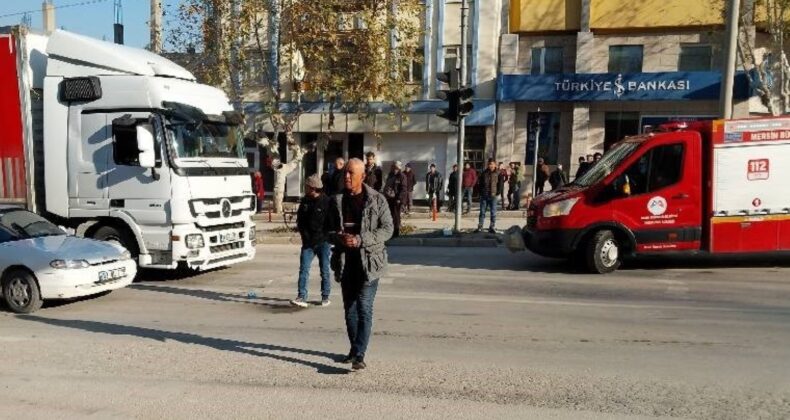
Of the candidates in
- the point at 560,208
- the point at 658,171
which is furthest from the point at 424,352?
the point at 658,171

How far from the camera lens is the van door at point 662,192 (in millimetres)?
10195

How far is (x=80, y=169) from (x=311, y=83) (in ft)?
34.7

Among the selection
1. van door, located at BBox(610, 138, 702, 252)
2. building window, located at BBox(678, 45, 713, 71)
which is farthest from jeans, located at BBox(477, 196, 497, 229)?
building window, located at BBox(678, 45, 713, 71)

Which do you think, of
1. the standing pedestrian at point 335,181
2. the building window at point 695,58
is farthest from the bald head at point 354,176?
the building window at point 695,58

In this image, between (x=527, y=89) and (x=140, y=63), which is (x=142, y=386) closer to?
(x=140, y=63)

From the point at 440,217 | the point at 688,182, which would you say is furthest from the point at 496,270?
the point at 440,217

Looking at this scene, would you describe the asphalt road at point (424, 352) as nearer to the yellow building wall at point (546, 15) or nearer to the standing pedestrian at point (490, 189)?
the standing pedestrian at point (490, 189)

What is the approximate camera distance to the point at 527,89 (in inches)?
928

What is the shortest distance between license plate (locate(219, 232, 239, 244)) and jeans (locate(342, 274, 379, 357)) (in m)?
4.88

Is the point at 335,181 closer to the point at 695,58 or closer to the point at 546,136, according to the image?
the point at 546,136

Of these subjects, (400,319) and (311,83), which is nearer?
(400,319)

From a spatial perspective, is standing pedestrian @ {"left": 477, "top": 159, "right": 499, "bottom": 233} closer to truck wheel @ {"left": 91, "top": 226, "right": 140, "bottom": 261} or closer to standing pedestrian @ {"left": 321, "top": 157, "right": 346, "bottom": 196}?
standing pedestrian @ {"left": 321, "top": 157, "right": 346, "bottom": 196}

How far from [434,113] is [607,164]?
14568mm

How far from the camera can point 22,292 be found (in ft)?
25.8
